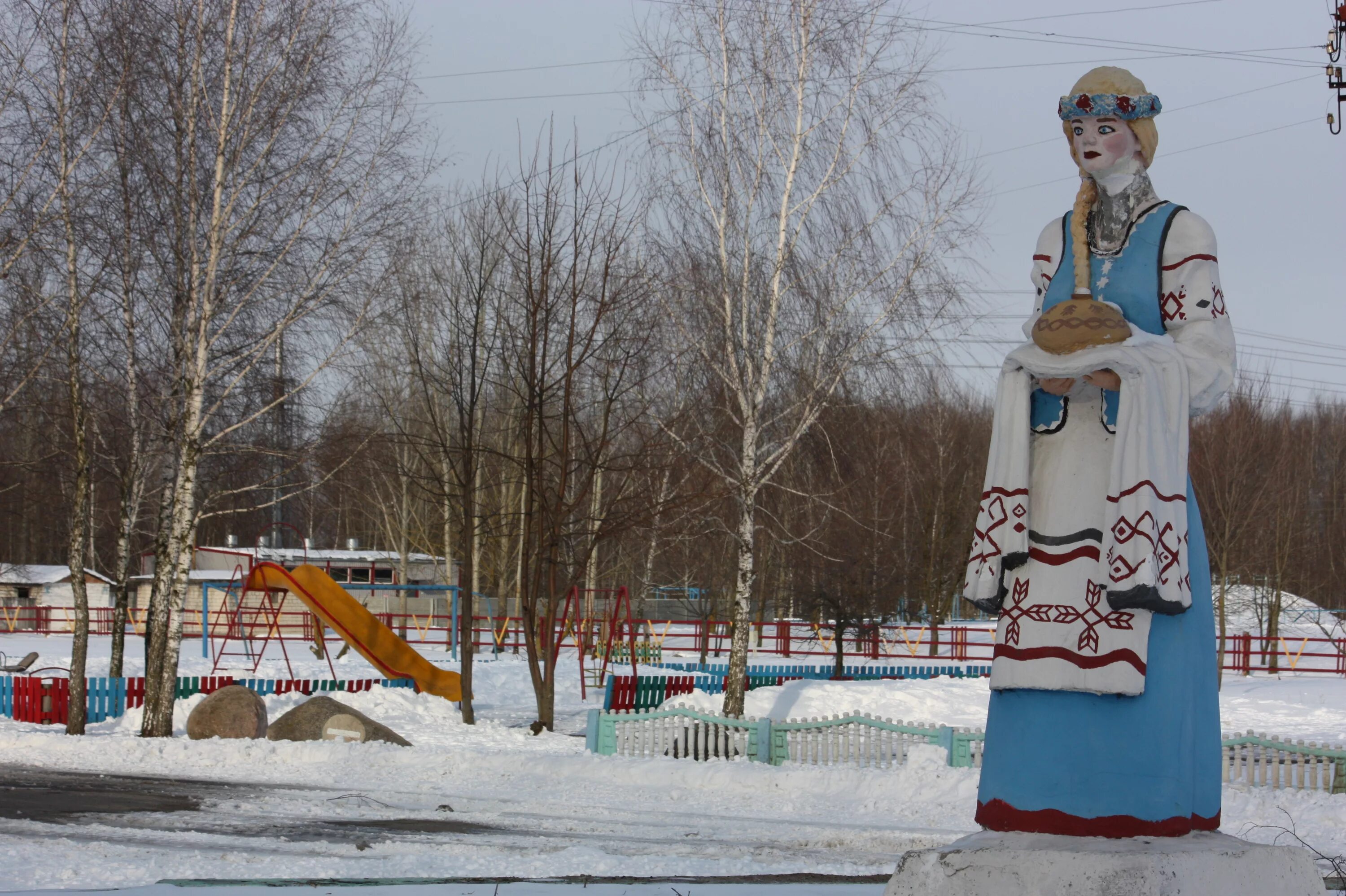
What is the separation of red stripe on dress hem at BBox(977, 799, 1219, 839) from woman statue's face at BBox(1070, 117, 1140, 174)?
280cm

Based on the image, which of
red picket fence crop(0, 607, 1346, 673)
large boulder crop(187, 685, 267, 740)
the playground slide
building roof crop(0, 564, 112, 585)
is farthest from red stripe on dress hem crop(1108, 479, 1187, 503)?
building roof crop(0, 564, 112, 585)

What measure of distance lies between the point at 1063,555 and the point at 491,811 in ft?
27.6

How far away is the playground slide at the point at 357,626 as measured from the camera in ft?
78.3

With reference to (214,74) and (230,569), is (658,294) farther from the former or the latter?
(230,569)

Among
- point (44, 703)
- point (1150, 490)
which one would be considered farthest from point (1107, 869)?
point (44, 703)

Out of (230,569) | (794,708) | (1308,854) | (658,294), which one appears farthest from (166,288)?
(230,569)

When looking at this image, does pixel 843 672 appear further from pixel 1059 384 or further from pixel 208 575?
pixel 208 575

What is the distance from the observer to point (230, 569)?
5112 centimetres

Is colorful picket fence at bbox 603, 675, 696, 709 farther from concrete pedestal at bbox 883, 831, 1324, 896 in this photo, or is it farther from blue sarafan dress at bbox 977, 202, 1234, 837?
concrete pedestal at bbox 883, 831, 1324, 896

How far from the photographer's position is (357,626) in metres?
24.5

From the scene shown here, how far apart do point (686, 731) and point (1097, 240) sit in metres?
11.4

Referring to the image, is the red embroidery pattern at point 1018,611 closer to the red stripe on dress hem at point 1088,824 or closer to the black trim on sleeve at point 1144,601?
the black trim on sleeve at point 1144,601

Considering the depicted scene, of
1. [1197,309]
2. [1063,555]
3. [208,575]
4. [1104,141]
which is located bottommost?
[208,575]

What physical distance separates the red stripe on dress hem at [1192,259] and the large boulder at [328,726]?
1364 cm
